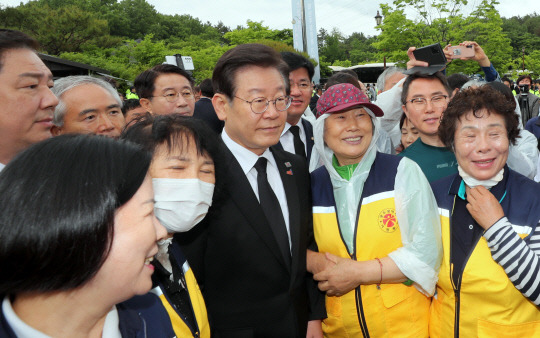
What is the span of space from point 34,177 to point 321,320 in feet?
6.54

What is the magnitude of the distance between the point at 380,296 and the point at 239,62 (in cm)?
157

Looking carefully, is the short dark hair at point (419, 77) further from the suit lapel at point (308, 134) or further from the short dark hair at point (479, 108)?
the suit lapel at point (308, 134)

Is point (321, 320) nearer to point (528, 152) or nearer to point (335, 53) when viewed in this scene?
point (528, 152)

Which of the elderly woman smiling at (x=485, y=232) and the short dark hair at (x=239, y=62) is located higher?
the short dark hair at (x=239, y=62)

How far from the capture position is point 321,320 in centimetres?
246

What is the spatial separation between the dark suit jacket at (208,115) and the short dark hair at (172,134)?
2252mm

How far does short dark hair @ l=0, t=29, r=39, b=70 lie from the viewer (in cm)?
235

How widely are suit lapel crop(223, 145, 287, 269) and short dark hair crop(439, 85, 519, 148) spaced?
4.12 ft

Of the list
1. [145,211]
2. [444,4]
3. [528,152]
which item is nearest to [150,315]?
[145,211]

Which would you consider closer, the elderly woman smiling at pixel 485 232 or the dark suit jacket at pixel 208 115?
the elderly woman smiling at pixel 485 232

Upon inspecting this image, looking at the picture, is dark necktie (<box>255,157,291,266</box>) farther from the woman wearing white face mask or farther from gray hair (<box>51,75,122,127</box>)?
gray hair (<box>51,75,122,127</box>)

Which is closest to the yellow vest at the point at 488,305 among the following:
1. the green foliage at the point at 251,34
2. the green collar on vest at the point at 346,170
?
the green collar on vest at the point at 346,170

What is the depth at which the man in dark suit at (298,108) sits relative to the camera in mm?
3949

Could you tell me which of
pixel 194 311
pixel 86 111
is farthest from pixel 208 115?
pixel 194 311
